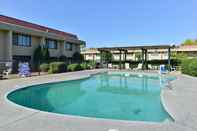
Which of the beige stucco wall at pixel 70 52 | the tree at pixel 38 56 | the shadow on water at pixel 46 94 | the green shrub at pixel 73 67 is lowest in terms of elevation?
the shadow on water at pixel 46 94

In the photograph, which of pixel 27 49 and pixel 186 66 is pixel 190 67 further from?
pixel 27 49

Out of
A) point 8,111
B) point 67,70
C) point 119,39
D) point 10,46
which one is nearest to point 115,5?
point 67,70

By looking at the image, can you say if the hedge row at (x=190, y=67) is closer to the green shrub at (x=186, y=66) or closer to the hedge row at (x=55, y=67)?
the green shrub at (x=186, y=66)

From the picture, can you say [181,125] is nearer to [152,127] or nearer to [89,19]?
[152,127]

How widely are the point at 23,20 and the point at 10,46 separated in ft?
24.9

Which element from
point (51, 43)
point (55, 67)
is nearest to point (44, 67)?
point (55, 67)

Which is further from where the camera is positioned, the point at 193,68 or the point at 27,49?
the point at 27,49

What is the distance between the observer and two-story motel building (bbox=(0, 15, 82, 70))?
2211cm

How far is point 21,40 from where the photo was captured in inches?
968

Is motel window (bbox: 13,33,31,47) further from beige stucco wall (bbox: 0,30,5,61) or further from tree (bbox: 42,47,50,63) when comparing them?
tree (bbox: 42,47,50,63)

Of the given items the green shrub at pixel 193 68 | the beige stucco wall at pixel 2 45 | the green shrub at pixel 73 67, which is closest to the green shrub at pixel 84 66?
the green shrub at pixel 73 67

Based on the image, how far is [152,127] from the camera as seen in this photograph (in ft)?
15.9

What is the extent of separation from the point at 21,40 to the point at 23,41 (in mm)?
330

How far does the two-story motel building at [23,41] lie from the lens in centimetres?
2211
